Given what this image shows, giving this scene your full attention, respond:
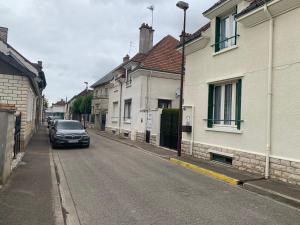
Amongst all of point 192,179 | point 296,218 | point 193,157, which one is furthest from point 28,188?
point 193,157

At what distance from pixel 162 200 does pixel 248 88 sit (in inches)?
199

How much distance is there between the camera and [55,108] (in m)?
96.6

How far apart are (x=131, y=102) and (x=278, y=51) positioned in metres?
14.9

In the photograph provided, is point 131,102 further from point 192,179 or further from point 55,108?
point 55,108

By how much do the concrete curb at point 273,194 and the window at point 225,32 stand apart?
17.3 feet

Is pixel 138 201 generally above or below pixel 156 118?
below

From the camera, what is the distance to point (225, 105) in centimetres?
1075

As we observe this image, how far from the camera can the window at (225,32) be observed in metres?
10.5

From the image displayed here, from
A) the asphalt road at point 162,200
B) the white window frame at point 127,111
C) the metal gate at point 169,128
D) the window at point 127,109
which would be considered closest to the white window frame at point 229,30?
the metal gate at point 169,128

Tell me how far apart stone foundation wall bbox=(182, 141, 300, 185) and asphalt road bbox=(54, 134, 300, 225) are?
1.39m

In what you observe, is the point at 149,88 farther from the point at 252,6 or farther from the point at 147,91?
the point at 252,6

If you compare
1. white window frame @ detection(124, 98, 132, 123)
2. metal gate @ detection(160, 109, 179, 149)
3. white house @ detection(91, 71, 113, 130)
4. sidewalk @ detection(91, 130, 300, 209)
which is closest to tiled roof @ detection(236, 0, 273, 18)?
sidewalk @ detection(91, 130, 300, 209)

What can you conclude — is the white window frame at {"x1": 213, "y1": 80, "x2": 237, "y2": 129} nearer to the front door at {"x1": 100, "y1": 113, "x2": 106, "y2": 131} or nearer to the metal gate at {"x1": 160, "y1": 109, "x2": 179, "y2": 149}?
the metal gate at {"x1": 160, "y1": 109, "x2": 179, "y2": 149}

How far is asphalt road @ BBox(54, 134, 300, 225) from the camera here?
5.02m
